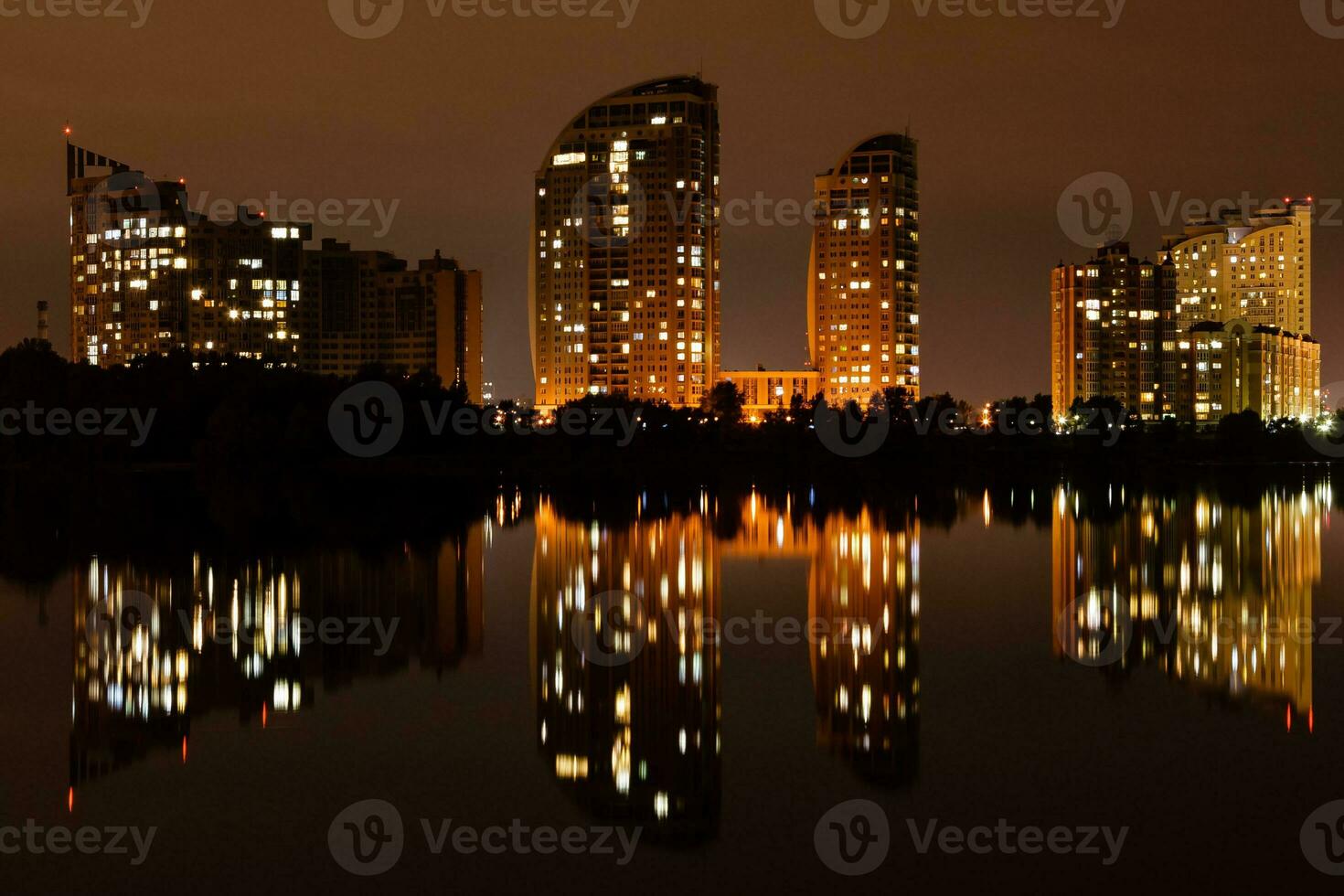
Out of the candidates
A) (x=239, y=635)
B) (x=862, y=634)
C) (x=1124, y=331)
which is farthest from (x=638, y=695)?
(x=1124, y=331)

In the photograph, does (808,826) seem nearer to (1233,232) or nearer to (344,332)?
(344,332)

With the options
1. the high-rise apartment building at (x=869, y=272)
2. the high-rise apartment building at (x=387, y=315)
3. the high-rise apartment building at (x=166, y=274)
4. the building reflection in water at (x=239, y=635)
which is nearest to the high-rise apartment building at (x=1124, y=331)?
the high-rise apartment building at (x=869, y=272)

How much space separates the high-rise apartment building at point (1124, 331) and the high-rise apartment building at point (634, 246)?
41359 mm

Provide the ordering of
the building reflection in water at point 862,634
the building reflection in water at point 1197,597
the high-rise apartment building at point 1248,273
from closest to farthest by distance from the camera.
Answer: the building reflection in water at point 862,634 → the building reflection in water at point 1197,597 → the high-rise apartment building at point 1248,273

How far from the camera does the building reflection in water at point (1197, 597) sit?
→ 595 inches

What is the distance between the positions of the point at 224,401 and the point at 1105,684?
5989 centimetres

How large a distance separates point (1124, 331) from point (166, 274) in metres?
95.5

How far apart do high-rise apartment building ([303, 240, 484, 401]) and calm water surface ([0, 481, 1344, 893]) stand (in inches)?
5095

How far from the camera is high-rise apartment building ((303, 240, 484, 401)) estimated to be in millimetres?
149625

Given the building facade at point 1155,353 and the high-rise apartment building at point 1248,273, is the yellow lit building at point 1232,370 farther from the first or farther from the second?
the high-rise apartment building at point 1248,273

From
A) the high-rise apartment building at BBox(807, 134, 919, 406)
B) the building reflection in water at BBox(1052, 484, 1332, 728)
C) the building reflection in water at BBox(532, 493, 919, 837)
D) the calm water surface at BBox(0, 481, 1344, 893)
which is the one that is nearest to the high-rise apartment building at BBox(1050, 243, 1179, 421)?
the high-rise apartment building at BBox(807, 134, 919, 406)

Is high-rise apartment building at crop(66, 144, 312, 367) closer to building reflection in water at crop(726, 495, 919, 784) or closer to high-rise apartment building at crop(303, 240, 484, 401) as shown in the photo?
high-rise apartment building at crop(303, 240, 484, 401)

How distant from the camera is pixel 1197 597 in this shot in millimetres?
20734

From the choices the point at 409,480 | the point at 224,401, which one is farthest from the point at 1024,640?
the point at 224,401
